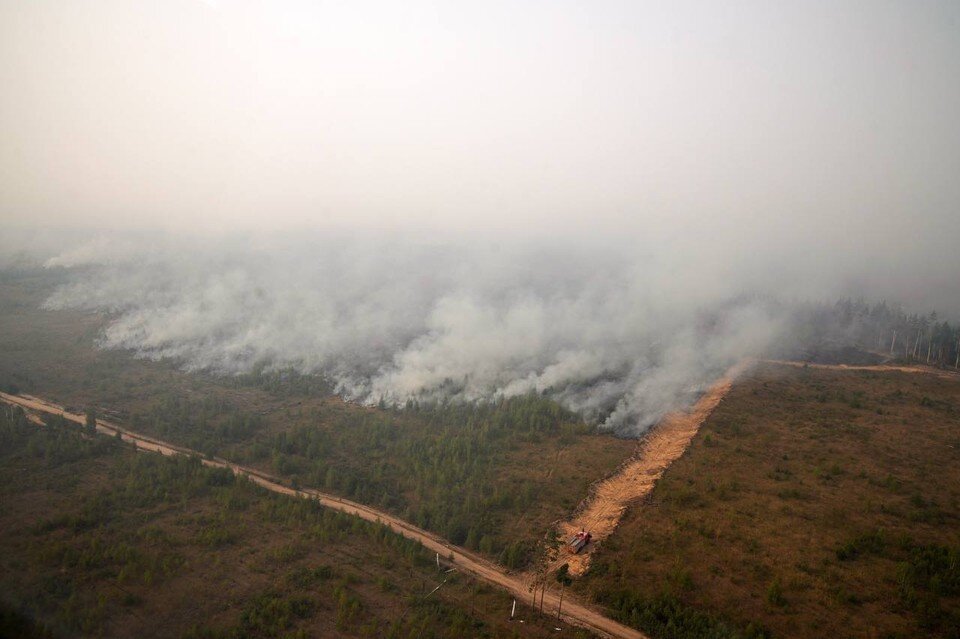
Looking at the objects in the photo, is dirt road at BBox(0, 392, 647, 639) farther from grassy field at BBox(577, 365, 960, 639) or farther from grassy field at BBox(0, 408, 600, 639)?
grassy field at BBox(577, 365, 960, 639)

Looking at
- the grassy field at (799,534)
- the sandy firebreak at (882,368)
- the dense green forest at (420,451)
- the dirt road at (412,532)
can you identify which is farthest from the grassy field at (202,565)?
the sandy firebreak at (882,368)

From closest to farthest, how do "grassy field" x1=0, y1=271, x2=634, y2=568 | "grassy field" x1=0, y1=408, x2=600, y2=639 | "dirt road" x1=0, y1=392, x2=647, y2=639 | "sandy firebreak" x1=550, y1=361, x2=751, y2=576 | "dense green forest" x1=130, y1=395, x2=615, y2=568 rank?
"grassy field" x1=0, y1=408, x2=600, y2=639 < "dirt road" x1=0, y1=392, x2=647, y2=639 < "sandy firebreak" x1=550, y1=361, x2=751, y2=576 < "dense green forest" x1=130, y1=395, x2=615, y2=568 < "grassy field" x1=0, y1=271, x2=634, y2=568

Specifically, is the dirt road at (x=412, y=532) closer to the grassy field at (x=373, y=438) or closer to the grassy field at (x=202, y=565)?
the grassy field at (x=373, y=438)

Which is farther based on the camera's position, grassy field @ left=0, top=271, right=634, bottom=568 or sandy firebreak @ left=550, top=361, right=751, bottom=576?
grassy field @ left=0, top=271, right=634, bottom=568

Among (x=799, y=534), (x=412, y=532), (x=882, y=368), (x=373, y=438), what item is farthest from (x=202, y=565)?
(x=882, y=368)

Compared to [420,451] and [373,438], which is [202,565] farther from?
[373,438]

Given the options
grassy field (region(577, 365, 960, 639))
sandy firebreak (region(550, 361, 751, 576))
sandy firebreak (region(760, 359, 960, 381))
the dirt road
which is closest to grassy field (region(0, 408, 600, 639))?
the dirt road
